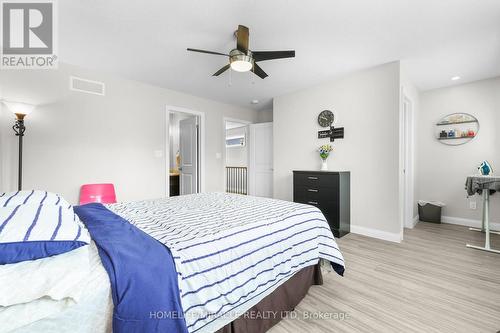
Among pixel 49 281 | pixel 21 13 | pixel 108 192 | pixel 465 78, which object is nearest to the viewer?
pixel 49 281

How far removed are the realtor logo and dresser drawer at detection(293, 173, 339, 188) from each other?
3453 millimetres

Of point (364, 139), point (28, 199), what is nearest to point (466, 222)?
point (364, 139)

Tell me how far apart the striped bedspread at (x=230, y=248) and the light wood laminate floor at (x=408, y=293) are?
313mm

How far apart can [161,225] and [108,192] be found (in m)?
2.27

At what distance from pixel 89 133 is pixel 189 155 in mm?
1827

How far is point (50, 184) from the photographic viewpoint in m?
2.76

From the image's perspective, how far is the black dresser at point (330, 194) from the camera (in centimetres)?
310

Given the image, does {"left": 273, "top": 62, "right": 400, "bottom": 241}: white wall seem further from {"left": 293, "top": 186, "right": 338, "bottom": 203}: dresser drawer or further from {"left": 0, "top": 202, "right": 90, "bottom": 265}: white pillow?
{"left": 0, "top": 202, "right": 90, "bottom": 265}: white pillow

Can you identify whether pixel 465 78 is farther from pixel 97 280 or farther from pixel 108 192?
pixel 108 192

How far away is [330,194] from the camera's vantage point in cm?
317

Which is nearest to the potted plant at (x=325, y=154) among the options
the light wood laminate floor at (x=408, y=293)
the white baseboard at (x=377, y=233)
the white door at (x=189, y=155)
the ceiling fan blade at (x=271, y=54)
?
the white baseboard at (x=377, y=233)

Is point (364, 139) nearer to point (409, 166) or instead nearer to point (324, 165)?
point (324, 165)

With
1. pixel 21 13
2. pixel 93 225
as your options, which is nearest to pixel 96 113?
pixel 21 13

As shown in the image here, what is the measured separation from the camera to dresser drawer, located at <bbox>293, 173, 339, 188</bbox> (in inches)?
123
